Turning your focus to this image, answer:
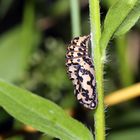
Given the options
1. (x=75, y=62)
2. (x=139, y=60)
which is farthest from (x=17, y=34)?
(x=75, y=62)

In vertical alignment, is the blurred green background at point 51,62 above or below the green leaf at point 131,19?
above

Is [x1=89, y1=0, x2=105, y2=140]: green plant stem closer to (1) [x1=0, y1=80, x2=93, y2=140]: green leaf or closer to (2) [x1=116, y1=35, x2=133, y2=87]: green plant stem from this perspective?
(1) [x1=0, y1=80, x2=93, y2=140]: green leaf

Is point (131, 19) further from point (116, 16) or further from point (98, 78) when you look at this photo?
point (98, 78)

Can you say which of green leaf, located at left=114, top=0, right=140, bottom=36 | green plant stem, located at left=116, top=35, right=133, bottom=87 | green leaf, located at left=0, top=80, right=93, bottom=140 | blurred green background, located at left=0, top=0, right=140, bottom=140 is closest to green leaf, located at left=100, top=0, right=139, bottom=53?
green leaf, located at left=114, top=0, right=140, bottom=36

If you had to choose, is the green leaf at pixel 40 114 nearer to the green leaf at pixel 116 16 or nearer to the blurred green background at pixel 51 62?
the green leaf at pixel 116 16

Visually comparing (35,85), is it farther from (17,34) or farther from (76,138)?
(76,138)

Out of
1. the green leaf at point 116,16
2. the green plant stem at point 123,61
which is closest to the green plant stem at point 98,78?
the green leaf at point 116,16

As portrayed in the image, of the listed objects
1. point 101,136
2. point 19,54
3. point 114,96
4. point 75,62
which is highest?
point 19,54
